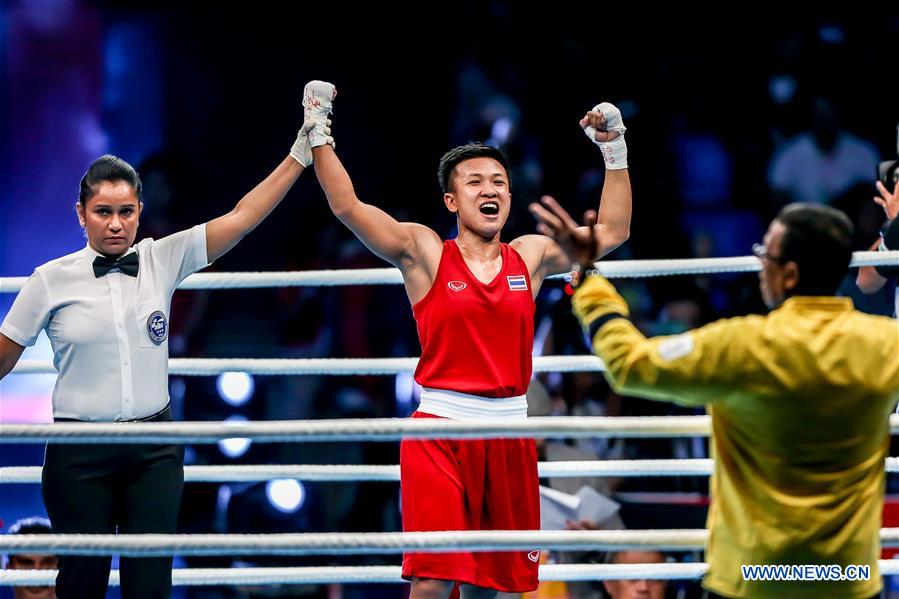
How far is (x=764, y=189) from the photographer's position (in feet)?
15.1

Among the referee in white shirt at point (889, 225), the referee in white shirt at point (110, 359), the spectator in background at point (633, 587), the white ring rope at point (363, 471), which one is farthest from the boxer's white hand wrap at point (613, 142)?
the spectator in background at point (633, 587)

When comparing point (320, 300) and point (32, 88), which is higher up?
point (32, 88)

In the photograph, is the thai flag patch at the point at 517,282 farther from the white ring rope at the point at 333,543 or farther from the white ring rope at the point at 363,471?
the white ring rope at the point at 333,543

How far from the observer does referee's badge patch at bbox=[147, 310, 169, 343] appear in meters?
2.36

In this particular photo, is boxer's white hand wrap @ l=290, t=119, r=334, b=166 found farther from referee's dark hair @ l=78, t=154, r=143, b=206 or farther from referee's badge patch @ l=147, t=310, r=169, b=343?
referee's badge patch @ l=147, t=310, r=169, b=343

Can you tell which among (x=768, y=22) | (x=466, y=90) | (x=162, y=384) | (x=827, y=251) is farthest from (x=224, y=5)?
(x=827, y=251)

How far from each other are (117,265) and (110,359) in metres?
0.21

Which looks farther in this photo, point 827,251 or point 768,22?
point 768,22

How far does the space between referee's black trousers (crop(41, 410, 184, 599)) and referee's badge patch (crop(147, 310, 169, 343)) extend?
23 centimetres

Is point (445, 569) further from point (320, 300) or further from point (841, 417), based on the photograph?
point (320, 300)

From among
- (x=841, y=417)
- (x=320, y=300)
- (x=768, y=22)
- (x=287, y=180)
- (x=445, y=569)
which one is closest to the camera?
(x=841, y=417)

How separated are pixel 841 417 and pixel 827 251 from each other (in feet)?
0.84

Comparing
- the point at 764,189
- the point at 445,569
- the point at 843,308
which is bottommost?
the point at 445,569

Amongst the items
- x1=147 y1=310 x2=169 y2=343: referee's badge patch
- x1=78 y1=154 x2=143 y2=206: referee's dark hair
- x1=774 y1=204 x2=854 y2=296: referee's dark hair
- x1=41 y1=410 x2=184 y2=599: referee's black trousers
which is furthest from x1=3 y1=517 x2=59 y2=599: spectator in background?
x1=774 y1=204 x2=854 y2=296: referee's dark hair
